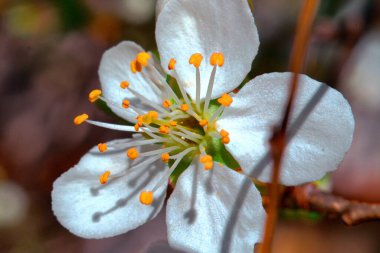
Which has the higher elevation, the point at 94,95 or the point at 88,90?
the point at 94,95

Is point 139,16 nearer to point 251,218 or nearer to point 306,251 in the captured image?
point 306,251

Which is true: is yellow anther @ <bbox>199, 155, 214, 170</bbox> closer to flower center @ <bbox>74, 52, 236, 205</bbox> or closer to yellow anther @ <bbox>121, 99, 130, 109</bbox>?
flower center @ <bbox>74, 52, 236, 205</bbox>

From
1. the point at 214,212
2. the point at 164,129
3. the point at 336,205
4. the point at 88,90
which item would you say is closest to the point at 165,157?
the point at 164,129

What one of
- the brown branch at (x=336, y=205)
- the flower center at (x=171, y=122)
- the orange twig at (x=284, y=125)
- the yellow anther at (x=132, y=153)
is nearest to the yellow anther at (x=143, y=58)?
the flower center at (x=171, y=122)

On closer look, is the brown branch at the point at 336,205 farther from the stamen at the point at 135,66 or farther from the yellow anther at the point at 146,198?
the stamen at the point at 135,66

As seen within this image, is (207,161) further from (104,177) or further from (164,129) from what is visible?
(104,177)

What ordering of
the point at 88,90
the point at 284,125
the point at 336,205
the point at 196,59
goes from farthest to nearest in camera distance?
the point at 88,90 < the point at 336,205 < the point at 196,59 < the point at 284,125

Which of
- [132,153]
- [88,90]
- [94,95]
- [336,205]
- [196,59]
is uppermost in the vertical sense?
[196,59]

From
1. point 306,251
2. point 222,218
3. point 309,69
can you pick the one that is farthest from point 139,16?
point 222,218
